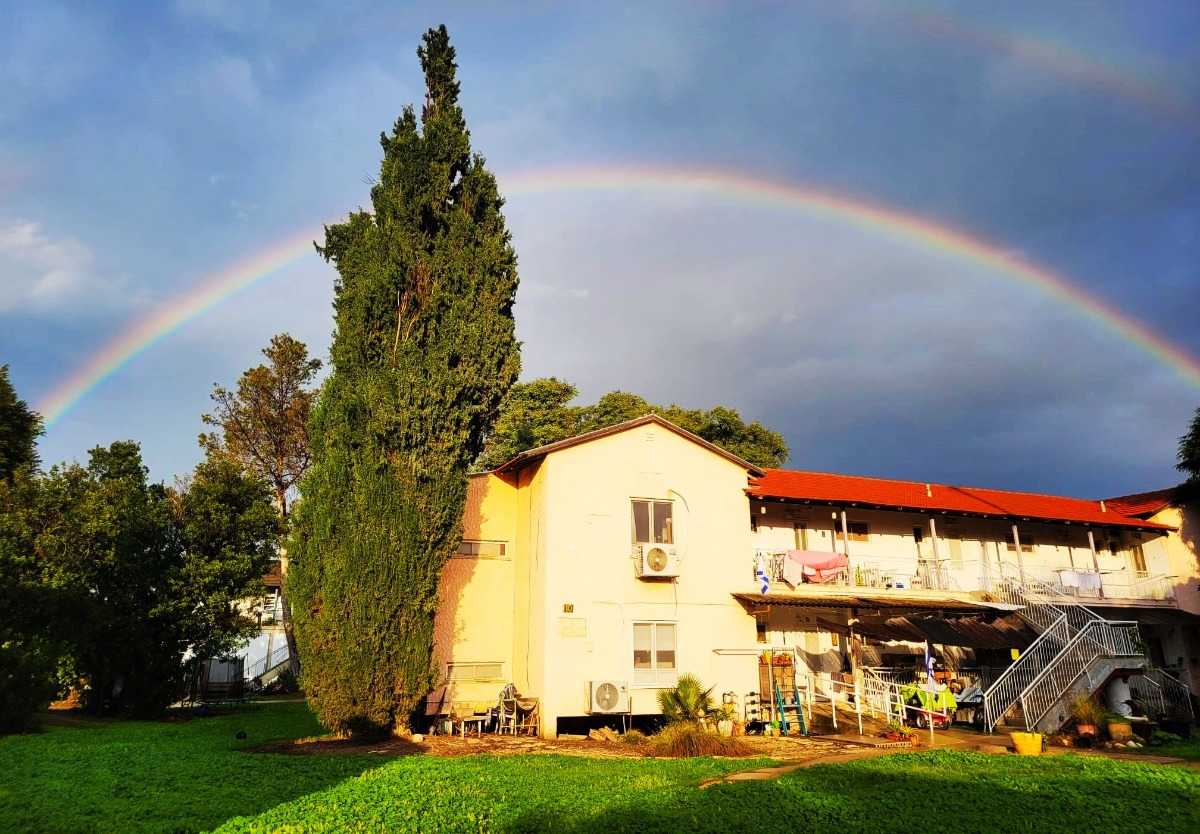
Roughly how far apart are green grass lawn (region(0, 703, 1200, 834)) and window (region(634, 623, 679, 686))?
235 inches

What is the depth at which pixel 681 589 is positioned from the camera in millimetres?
20734

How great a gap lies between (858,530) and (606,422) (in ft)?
53.8

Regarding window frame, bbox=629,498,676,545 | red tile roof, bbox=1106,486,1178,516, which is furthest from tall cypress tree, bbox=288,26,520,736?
red tile roof, bbox=1106,486,1178,516

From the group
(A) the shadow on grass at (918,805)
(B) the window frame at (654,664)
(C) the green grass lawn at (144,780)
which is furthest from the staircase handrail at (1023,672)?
(C) the green grass lawn at (144,780)

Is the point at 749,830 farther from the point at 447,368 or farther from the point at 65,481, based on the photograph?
the point at 65,481

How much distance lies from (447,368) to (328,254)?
229 inches

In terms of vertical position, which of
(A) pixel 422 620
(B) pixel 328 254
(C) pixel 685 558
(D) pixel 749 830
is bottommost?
(D) pixel 749 830

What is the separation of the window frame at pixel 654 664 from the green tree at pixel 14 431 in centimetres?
3180

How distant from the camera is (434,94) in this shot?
21.9 meters

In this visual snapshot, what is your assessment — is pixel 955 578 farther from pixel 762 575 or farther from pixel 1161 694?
pixel 762 575

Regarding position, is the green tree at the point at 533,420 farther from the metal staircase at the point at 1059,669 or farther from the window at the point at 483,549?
the metal staircase at the point at 1059,669

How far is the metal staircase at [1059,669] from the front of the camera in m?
18.7

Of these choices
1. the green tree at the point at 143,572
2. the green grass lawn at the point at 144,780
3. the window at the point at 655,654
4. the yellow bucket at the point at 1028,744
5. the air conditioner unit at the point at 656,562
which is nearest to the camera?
the green grass lawn at the point at 144,780

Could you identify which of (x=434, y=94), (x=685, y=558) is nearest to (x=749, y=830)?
(x=685, y=558)
